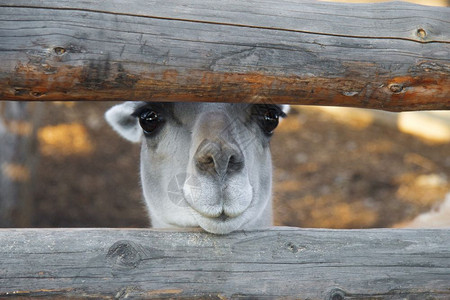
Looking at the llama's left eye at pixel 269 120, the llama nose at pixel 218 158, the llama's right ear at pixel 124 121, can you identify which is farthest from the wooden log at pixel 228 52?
the llama's right ear at pixel 124 121

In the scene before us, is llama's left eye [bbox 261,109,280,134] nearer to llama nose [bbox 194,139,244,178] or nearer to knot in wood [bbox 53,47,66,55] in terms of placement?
llama nose [bbox 194,139,244,178]

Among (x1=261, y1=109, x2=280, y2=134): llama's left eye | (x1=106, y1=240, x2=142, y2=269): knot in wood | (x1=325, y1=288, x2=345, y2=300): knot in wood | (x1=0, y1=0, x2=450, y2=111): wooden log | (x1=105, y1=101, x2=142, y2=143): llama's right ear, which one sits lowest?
(x1=106, y1=240, x2=142, y2=269): knot in wood

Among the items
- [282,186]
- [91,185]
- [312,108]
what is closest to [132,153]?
[91,185]

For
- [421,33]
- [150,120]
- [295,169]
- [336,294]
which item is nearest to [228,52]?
[421,33]

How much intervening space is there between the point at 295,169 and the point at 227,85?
6.72 metres

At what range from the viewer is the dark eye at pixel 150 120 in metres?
3.30

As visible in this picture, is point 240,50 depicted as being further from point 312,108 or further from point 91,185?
point 312,108

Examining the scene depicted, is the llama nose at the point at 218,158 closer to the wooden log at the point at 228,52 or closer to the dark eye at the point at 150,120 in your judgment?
the wooden log at the point at 228,52

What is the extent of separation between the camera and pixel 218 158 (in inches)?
102

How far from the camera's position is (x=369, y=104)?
8.54ft

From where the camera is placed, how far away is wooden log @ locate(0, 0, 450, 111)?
223 centimetres

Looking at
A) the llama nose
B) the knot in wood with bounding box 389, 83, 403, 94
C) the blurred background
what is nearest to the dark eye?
the llama nose

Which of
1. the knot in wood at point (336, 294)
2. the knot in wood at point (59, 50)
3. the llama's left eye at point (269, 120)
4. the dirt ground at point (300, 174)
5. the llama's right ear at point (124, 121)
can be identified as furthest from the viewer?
the dirt ground at point (300, 174)

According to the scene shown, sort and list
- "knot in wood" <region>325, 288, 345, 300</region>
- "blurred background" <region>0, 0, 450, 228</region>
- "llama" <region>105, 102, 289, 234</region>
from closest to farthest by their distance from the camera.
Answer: "knot in wood" <region>325, 288, 345, 300</region> → "llama" <region>105, 102, 289, 234</region> → "blurred background" <region>0, 0, 450, 228</region>
